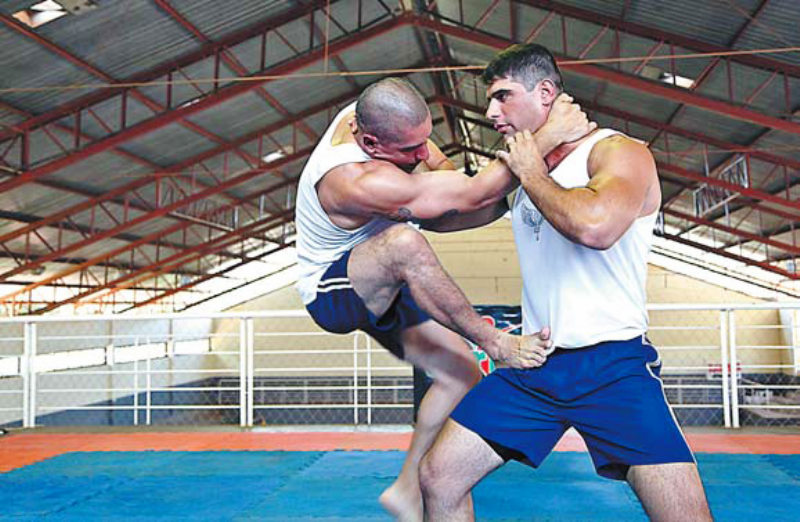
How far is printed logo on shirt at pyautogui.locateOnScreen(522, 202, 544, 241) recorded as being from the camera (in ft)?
6.54

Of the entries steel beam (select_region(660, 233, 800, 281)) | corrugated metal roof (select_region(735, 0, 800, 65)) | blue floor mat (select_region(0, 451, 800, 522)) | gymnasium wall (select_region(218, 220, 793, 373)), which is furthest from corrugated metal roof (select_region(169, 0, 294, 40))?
steel beam (select_region(660, 233, 800, 281))

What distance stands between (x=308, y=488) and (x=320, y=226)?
201cm

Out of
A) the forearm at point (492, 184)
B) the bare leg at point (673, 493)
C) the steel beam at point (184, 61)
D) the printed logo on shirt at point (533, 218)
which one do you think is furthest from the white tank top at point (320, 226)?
the steel beam at point (184, 61)

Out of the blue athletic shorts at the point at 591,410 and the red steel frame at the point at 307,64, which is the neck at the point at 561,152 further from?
the red steel frame at the point at 307,64

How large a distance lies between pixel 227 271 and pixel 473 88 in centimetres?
1016

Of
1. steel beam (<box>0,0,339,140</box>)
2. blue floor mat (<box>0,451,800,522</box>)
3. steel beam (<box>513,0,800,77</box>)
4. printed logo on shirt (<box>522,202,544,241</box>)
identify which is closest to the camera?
printed logo on shirt (<box>522,202,544,241</box>)

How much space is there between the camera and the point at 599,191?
1706 millimetres

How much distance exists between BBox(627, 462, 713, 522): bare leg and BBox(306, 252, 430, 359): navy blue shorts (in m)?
0.84

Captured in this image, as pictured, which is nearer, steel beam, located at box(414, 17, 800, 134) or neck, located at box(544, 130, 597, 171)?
neck, located at box(544, 130, 597, 171)

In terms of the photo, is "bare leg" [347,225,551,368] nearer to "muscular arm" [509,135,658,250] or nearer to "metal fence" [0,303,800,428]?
"muscular arm" [509,135,658,250]

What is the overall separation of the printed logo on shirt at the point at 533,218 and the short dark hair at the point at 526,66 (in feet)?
1.04

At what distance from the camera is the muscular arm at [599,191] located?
5.49 ft

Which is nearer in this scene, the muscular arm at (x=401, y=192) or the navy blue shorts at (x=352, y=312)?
the muscular arm at (x=401, y=192)

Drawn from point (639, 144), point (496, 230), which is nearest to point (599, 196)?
point (639, 144)
